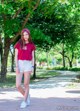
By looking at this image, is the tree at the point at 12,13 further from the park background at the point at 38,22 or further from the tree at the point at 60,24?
the tree at the point at 60,24

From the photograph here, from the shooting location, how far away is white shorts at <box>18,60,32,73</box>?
966 cm

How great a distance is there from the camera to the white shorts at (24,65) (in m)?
9.66

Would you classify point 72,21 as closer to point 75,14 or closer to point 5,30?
point 75,14

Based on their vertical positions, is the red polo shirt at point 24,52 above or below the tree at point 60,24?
below

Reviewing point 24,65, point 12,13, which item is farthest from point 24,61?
point 12,13

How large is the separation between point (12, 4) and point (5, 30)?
151 cm

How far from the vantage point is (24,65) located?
9.67m

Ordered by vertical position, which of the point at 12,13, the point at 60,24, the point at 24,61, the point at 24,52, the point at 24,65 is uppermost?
the point at 60,24

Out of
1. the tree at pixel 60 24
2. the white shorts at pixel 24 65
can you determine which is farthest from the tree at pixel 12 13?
the white shorts at pixel 24 65

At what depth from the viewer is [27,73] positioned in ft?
31.7

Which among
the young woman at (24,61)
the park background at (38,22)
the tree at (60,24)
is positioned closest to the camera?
the young woman at (24,61)

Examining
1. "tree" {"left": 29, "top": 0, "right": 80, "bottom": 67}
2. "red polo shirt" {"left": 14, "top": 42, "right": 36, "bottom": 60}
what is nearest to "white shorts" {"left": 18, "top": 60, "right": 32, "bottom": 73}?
"red polo shirt" {"left": 14, "top": 42, "right": 36, "bottom": 60}

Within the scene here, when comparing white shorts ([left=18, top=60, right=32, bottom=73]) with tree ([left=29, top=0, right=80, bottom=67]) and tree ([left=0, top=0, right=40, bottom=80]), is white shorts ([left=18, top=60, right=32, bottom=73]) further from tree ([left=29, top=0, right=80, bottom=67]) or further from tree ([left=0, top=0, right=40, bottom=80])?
tree ([left=29, top=0, right=80, bottom=67])

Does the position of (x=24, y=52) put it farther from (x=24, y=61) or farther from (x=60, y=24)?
(x=60, y=24)
